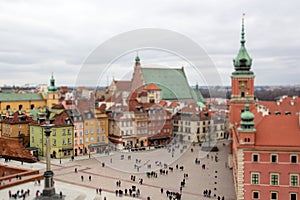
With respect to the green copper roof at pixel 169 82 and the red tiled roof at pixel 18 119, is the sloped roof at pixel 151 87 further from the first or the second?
the red tiled roof at pixel 18 119

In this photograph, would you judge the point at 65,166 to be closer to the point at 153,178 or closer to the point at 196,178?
the point at 153,178

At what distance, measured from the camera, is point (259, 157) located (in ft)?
82.4

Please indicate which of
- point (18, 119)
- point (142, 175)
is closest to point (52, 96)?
point (18, 119)

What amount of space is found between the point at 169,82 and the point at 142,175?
132ft

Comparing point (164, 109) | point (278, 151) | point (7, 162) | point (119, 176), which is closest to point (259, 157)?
point (278, 151)

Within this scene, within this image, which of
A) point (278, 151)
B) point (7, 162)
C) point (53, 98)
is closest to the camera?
point (278, 151)

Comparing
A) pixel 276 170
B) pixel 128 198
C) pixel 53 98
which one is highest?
pixel 53 98

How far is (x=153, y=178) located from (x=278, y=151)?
13.7 metres

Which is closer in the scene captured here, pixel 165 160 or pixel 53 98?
pixel 165 160

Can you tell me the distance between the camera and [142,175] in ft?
119

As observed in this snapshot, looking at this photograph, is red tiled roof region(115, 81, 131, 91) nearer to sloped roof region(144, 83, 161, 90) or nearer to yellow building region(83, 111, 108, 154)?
sloped roof region(144, 83, 161, 90)

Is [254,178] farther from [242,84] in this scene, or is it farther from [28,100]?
[28,100]

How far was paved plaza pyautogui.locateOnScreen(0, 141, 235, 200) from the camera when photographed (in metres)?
29.2

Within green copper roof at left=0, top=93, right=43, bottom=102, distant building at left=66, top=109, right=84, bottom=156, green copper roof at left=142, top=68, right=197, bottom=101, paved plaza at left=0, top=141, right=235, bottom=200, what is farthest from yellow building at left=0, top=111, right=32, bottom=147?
green copper roof at left=142, top=68, right=197, bottom=101
